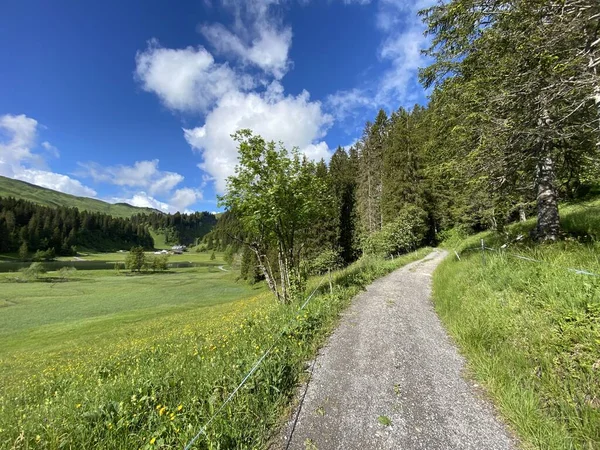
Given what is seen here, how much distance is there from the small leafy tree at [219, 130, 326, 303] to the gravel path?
397 cm

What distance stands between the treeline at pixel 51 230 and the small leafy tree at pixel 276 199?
476ft

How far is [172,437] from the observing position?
9.97ft

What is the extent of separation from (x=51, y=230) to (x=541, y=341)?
179 metres

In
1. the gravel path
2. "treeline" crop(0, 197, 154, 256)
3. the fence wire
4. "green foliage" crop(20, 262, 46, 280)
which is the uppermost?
"treeline" crop(0, 197, 154, 256)

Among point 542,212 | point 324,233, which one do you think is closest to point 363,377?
point 542,212

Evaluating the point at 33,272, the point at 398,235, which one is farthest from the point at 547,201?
the point at 33,272

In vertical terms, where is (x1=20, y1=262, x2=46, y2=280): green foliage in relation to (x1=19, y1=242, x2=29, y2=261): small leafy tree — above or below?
below

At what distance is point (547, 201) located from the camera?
26.3 feet

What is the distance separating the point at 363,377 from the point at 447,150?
8.62 m

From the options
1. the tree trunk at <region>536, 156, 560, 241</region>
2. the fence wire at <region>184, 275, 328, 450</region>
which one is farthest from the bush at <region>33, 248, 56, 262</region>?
the tree trunk at <region>536, 156, 560, 241</region>

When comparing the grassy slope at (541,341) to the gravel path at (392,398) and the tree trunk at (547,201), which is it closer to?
the gravel path at (392,398)

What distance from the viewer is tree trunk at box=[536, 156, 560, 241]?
785cm

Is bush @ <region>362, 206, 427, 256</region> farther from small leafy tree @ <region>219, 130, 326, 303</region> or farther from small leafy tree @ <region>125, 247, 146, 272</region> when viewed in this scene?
small leafy tree @ <region>125, 247, 146, 272</region>

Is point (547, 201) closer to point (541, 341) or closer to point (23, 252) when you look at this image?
point (541, 341)
